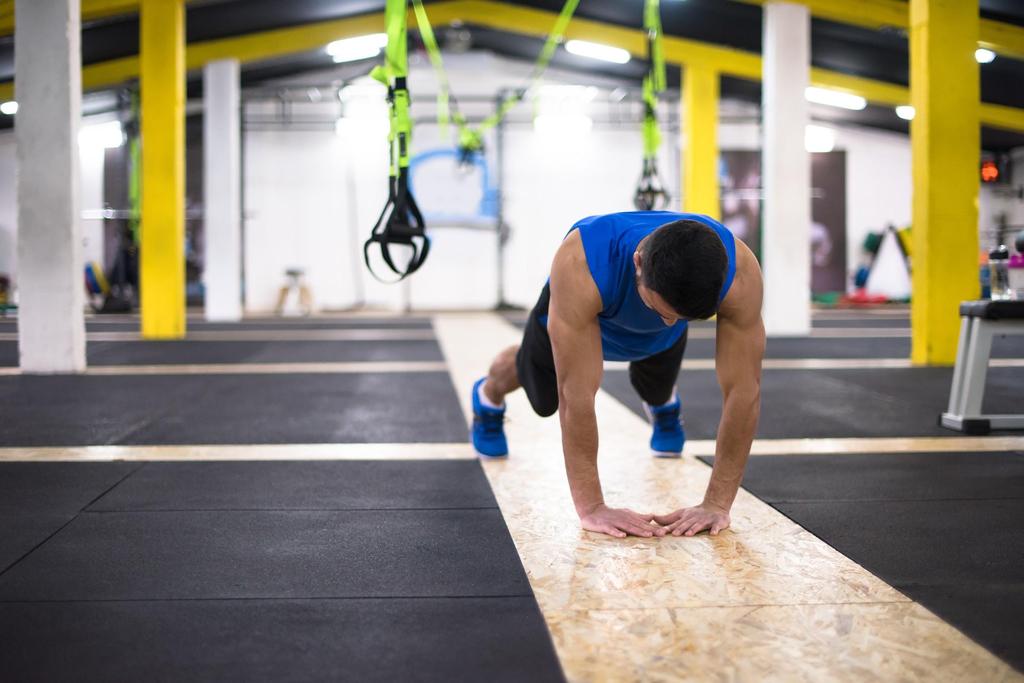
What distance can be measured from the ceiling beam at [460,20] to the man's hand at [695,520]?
10251 millimetres

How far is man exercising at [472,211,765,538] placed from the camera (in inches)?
78.4

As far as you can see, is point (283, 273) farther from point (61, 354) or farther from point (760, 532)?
point (760, 532)

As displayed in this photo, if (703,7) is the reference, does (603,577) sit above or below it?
below

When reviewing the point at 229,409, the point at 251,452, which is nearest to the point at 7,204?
the point at 229,409

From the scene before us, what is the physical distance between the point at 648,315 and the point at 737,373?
26 centimetres

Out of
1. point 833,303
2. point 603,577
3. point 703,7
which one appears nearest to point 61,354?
point 603,577

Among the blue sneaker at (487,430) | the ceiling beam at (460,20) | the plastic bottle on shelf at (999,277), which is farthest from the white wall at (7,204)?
the plastic bottle on shelf at (999,277)

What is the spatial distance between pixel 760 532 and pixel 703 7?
32.4 ft

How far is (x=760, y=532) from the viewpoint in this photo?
2.48m

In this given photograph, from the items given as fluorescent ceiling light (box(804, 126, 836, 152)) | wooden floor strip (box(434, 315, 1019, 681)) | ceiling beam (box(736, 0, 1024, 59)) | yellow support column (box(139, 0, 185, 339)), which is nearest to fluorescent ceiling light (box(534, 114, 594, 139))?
fluorescent ceiling light (box(804, 126, 836, 152))

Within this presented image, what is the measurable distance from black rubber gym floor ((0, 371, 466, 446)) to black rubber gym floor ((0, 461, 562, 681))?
0.87 metres

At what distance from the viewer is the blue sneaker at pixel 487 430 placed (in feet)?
11.3

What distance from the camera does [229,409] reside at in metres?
4.89

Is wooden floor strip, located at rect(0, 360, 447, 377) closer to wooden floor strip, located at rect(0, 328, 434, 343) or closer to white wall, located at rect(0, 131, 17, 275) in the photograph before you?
wooden floor strip, located at rect(0, 328, 434, 343)
